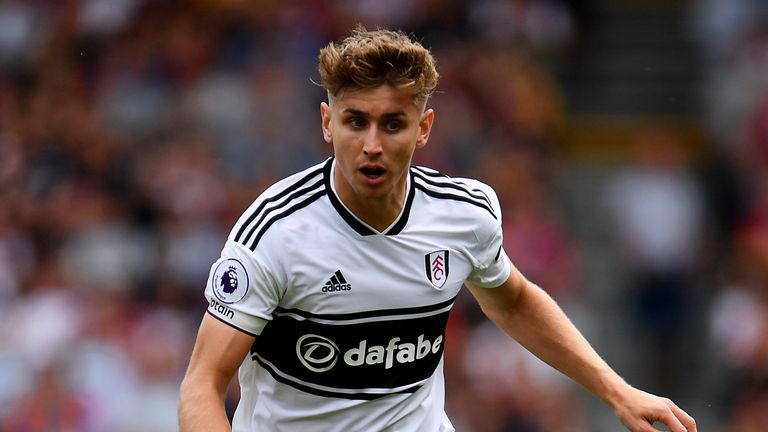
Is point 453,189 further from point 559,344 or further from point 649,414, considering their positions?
point 649,414

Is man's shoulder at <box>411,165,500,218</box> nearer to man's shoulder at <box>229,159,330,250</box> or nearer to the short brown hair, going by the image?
man's shoulder at <box>229,159,330,250</box>

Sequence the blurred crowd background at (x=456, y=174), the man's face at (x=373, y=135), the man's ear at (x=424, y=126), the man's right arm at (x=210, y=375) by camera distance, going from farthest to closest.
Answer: the blurred crowd background at (x=456, y=174) < the man's ear at (x=424, y=126) < the man's face at (x=373, y=135) < the man's right arm at (x=210, y=375)

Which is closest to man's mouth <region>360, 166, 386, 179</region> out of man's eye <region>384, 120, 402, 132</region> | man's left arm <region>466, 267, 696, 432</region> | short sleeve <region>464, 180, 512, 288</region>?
man's eye <region>384, 120, 402, 132</region>

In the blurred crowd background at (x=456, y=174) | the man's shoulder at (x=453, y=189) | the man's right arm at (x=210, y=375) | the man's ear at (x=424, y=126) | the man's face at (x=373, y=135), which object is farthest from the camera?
the blurred crowd background at (x=456, y=174)

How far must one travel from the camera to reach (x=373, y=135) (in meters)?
4.49

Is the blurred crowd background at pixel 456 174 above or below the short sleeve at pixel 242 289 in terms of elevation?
below

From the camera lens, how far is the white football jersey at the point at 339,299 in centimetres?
449

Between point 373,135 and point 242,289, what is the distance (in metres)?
0.63

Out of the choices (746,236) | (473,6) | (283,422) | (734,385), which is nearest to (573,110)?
(473,6)

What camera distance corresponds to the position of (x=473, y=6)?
1309cm

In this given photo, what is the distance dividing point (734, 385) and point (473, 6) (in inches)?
177

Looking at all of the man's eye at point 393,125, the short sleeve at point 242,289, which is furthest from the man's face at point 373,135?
the short sleeve at point 242,289

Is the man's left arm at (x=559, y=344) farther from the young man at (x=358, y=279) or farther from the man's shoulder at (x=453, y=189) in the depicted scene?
the man's shoulder at (x=453, y=189)

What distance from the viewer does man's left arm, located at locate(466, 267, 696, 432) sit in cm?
495
